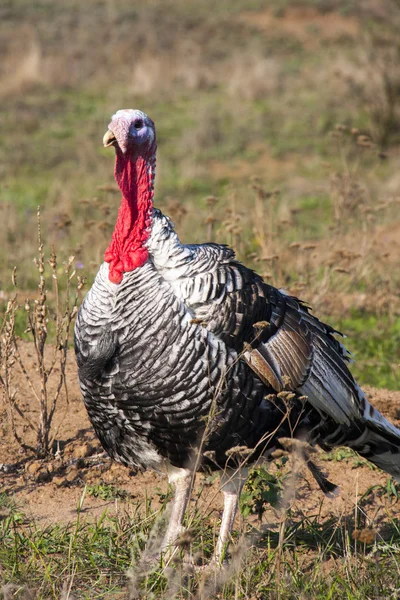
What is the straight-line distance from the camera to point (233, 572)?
315 centimetres

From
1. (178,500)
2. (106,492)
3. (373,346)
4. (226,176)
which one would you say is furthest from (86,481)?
(226,176)

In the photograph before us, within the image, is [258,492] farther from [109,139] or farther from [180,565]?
[109,139]

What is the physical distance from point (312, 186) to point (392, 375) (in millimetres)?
5726

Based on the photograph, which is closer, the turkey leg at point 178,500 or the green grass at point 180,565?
the green grass at point 180,565

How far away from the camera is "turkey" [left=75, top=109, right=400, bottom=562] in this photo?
10.7ft

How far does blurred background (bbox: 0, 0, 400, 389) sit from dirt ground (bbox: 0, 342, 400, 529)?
4.37 feet

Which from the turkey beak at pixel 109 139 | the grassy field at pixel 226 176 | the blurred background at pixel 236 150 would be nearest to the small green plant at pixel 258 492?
the grassy field at pixel 226 176

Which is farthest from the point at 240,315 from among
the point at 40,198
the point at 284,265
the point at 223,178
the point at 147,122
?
the point at 223,178

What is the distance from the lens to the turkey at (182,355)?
3252 millimetres

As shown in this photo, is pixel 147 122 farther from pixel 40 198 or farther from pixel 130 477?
pixel 40 198

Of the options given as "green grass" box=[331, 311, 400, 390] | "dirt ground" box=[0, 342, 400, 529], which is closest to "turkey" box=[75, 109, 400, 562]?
"dirt ground" box=[0, 342, 400, 529]

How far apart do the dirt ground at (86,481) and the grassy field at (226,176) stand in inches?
4.5

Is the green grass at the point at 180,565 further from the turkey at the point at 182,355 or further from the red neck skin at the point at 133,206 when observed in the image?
the red neck skin at the point at 133,206

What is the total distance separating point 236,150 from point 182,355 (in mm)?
10727
